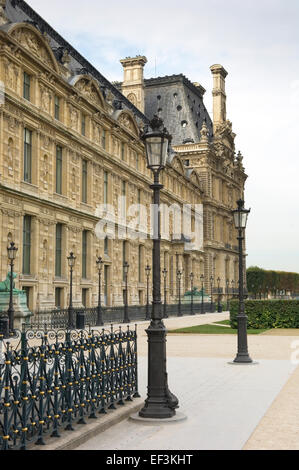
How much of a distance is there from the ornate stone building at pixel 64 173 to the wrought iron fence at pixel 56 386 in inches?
843

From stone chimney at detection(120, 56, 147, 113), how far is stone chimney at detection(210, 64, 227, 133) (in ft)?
69.1

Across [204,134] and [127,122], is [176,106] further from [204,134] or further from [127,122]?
[127,122]

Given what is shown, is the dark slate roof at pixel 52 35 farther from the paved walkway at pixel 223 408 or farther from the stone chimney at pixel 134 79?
the paved walkway at pixel 223 408

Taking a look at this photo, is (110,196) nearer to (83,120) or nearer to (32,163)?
A: (83,120)

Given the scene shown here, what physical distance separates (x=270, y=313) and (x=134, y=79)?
48.0 meters

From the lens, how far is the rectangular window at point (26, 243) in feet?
108

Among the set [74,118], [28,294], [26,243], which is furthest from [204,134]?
[28,294]

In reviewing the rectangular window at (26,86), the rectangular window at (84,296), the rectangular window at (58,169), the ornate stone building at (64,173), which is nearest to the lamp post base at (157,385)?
the ornate stone building at (64,173)

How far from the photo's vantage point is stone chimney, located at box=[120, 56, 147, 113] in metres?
72.1

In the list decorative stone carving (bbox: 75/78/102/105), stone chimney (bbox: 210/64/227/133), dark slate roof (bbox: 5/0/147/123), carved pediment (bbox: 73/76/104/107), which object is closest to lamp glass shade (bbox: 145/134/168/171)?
dark slate roof (bbox: 5/0/147/123)

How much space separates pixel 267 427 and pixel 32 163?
92.1 ft

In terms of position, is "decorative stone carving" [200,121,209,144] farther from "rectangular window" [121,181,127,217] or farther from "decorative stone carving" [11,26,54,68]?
"decorative stone carving" [11,26,54,68]

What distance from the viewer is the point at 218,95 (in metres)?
92.9
